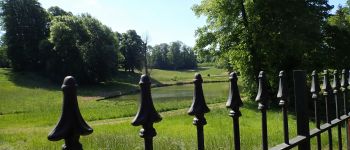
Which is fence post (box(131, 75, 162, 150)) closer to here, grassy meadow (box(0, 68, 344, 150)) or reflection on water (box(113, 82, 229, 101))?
grassy meadow (box(0, 68, 344, 150))

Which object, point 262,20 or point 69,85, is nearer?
point 69,85

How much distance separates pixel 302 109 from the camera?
258cm

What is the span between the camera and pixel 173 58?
120250 mm

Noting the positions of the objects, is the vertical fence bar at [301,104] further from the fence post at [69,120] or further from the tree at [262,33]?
the tree at [262,33]

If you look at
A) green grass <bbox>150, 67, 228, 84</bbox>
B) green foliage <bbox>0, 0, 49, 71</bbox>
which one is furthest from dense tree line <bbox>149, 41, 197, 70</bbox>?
green foliage <bbox>0, 0, 49, 71</bbox>

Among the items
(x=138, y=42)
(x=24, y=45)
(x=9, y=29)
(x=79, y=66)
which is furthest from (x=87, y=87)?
(x=138, y=42)

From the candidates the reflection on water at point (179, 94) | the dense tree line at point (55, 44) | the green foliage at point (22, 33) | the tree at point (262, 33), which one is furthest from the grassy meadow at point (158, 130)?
the green foliage at point (22, 33)

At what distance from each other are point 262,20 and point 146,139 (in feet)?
68.8

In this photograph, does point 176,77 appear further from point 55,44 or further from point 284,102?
point 284,102

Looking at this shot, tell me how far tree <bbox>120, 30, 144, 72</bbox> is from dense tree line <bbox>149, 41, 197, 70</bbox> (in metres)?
25.5

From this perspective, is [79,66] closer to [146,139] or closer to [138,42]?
[138,42]

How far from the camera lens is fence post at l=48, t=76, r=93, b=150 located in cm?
129

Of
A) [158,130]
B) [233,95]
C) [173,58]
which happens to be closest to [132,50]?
[173,58]

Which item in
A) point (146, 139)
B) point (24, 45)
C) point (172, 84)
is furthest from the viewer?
point (172, 84)
